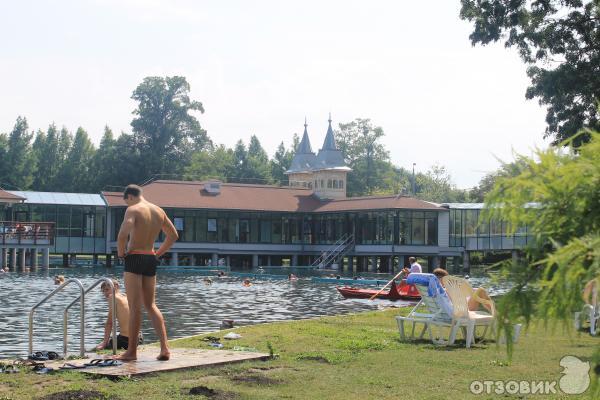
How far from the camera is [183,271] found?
5272 cm

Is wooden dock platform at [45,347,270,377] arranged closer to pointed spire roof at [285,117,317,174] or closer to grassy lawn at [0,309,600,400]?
grassy lawn at [0,309,600,400]

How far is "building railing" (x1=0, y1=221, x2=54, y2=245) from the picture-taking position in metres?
48.6

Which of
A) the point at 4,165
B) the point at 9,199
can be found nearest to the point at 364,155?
the point at 4,165

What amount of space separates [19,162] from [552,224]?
9033cm

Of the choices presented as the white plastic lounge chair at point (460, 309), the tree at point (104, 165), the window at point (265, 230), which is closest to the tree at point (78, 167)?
the tree at point (104, 165)

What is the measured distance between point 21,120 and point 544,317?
315ft

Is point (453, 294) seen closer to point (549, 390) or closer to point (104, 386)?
point (549, 390)

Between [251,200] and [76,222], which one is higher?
[251,200]

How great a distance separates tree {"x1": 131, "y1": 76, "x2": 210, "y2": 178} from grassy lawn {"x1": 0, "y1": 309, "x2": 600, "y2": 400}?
272ft

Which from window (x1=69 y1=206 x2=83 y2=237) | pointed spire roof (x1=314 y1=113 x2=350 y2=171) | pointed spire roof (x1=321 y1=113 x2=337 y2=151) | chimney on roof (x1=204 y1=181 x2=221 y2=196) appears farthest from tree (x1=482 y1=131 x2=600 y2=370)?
pointed spire roof (x1=321 y1=113 x2=337 y2=151)

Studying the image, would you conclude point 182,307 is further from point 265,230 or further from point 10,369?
point 265,230

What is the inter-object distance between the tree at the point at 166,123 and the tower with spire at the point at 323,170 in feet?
47.9

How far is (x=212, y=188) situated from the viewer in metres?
66.8

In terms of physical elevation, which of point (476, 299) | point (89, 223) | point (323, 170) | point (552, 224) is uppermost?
point (323, 170)
